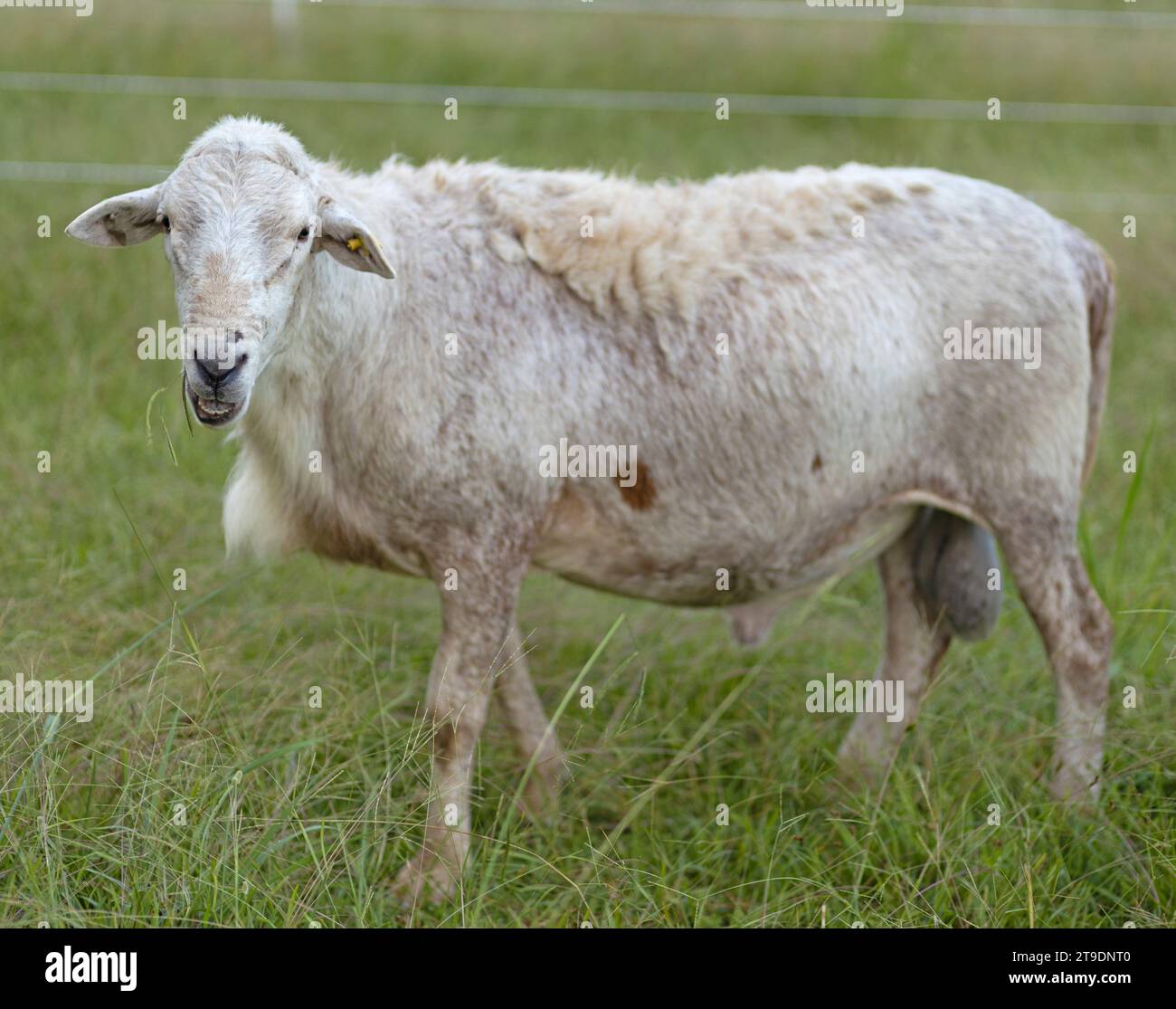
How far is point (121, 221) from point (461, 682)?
1414 mm

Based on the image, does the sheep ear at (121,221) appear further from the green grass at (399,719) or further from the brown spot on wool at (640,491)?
the brown spot on wool at (640,491)

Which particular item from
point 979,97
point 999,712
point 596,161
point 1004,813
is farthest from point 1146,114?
point 1004,813

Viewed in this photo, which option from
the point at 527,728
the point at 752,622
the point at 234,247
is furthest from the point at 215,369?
the point at 752,622

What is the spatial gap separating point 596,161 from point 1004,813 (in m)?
5.28

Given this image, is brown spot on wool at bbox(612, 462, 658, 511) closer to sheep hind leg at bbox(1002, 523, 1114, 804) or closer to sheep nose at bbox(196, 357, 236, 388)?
sheep hind leg at bbox(1002, 523, 1114, 804)

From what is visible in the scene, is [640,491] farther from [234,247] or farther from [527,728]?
[234,247]

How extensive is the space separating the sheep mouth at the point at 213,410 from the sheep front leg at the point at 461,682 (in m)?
0.82

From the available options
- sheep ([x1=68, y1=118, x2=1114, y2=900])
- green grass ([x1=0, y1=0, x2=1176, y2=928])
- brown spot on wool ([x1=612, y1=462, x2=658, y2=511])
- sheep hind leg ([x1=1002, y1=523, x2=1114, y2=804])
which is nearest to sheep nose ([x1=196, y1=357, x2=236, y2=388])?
sheep ([x1=68, y1=118, x2=1114, y2=900])

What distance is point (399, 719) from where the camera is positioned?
3.89m

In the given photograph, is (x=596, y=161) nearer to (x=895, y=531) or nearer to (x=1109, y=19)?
(x=1109, y=19)

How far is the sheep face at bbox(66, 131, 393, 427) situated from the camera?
286 cm

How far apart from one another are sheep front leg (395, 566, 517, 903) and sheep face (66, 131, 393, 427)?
829 millimetres

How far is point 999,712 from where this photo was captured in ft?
14.0
